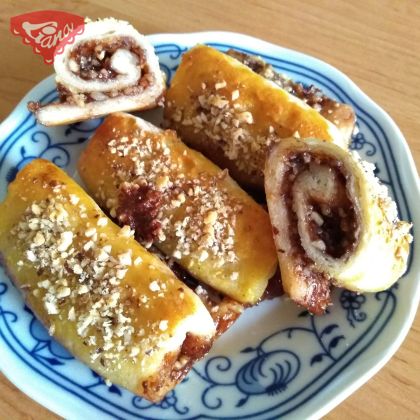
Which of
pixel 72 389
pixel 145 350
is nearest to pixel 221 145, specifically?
pixel 145 350

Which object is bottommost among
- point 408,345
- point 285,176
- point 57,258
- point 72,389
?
point 72,389

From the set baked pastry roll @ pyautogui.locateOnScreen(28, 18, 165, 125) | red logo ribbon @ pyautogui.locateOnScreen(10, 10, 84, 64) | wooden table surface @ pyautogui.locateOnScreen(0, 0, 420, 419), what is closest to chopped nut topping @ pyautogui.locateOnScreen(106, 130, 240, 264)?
baked pastry roll @ pyautogui.locateOnScreen(28, 18, 165, 125)

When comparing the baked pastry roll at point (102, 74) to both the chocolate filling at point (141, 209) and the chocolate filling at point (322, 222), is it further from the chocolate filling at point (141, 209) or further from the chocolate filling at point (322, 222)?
the chocolate filling at point (322, 222)

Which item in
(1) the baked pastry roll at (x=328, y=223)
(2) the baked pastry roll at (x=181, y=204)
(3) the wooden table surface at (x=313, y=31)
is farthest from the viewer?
(3) the wooden table surface at (x=313, y=31)

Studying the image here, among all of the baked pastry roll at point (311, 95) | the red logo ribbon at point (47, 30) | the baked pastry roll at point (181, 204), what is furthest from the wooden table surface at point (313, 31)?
the baked pastry roll at point (181, 204)

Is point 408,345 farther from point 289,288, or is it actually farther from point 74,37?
point 74,37
